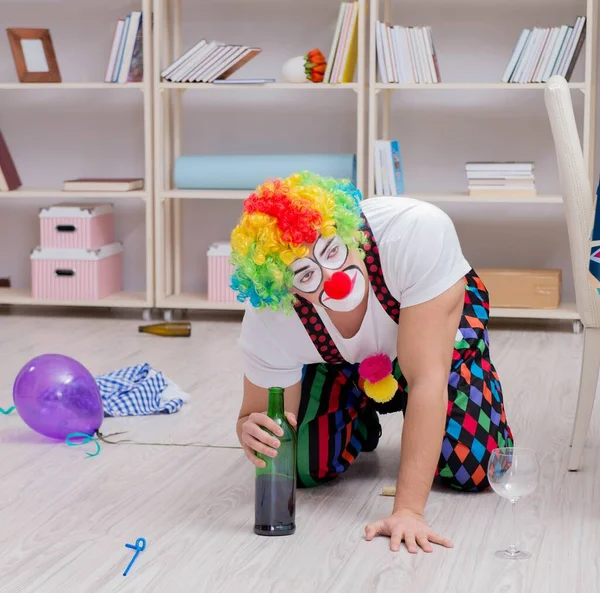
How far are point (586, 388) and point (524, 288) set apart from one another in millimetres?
1911

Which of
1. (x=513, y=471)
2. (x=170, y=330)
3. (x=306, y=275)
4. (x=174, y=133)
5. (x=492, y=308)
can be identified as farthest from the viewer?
(x=174, y=133)

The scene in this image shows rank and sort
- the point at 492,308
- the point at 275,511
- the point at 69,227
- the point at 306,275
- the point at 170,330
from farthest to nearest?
the point at 69,227 < the point at 492,308 < the point at 170,330 < the point at 275,511 < the point at 306,275

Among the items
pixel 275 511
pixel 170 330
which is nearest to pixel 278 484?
pixel 275 511

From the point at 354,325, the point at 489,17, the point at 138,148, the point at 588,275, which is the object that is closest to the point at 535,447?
the point at 588,275

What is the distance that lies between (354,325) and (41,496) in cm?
74

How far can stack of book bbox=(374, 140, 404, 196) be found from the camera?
13.9 ft

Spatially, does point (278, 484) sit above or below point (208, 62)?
below

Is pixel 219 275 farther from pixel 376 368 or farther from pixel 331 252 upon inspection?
pixel 331 252

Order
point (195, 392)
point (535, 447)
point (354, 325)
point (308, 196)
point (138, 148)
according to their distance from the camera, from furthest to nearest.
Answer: point (138, 148), point (195, 392), point (535, 447), point (354, 325), point (308, 196)

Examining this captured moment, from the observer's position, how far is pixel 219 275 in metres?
4.47

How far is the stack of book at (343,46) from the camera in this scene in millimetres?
4199

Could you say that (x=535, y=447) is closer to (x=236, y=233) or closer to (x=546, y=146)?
(x=236, y=233)

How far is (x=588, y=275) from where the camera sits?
2287 mm

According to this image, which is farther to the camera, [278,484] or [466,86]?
[466,86]
